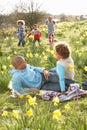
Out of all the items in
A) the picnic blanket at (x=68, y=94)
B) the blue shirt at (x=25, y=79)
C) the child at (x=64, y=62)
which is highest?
the child at (x=64, y=62)

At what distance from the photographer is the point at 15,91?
5.34m

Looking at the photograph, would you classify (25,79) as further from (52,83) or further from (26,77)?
(52,83)

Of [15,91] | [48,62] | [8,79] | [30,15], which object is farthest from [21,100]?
[30,15]

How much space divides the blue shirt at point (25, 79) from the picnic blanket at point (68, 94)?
0.32 m

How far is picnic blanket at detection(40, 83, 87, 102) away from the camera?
4926 millimetres

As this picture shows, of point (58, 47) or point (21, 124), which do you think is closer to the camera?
point (21, 124)

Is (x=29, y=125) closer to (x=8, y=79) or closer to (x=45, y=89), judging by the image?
(x=45, y=89)

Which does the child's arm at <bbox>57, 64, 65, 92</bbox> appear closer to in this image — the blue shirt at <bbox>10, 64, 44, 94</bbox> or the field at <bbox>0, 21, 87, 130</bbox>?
the field at <bbox>0, 21, 87, 130</bbox>

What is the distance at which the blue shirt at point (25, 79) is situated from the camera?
5297mm

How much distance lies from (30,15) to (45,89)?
16.8 meters

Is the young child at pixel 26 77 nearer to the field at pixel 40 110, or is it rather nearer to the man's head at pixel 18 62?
the man's head at pixel 18 62

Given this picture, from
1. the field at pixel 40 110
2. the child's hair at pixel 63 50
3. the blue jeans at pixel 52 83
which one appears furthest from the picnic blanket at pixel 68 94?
the child's hair at pixel 63 50

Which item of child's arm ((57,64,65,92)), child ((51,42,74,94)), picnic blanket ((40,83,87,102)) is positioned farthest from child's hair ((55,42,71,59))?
picnic blanket ((40,83,87,102))

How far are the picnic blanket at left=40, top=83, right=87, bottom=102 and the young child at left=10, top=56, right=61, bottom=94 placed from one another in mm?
218
